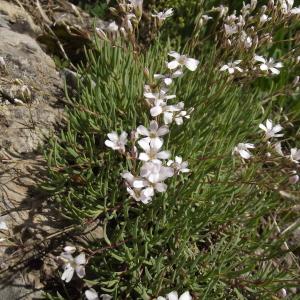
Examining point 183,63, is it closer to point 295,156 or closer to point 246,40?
point 246,40

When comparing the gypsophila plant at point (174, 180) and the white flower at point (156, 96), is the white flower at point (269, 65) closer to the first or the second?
the gypsophila plant at point (174, 180)

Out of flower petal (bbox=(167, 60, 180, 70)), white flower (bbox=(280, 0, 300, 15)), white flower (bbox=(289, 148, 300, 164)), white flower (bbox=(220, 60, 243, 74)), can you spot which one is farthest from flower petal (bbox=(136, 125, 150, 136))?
white flower (bbox=(280, 0, 300, 15))

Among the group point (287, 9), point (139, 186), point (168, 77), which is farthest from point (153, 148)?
point (287, 9)

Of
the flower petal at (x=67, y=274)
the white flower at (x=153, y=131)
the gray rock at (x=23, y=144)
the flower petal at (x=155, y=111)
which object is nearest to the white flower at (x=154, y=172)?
the white flower at (x=153, y=131)

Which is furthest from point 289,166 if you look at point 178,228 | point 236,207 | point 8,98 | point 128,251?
point 8,98

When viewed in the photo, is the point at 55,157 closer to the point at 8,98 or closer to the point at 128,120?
the point at 128,120

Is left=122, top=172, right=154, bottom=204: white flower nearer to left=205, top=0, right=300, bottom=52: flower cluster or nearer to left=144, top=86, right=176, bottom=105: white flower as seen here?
left=144, top=86, right=176, bottom=105: white flower

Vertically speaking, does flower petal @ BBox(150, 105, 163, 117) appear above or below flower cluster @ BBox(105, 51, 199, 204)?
above
